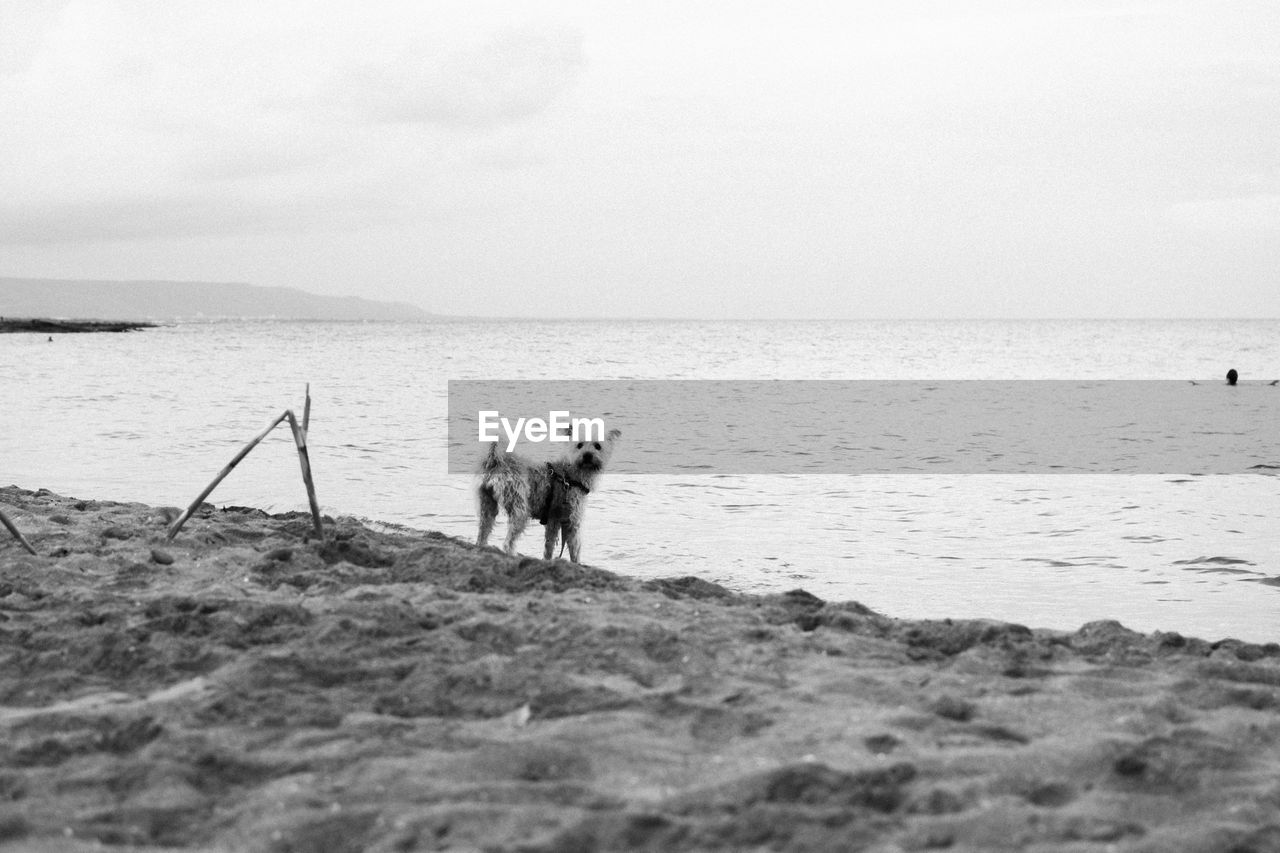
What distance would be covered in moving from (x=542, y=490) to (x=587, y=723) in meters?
4.81

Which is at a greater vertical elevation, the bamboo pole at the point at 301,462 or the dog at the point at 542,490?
the bamboo pole at the point at 301,462

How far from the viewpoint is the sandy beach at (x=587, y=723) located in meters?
2.91

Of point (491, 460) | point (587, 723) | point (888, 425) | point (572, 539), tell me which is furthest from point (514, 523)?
point (888, 425)

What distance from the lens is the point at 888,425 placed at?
68.2 ft

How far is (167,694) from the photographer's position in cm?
395

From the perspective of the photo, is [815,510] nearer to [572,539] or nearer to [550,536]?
[572,539]

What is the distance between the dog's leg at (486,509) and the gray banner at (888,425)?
1.01 ft

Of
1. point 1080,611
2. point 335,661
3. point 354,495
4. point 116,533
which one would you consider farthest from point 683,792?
point 354,495

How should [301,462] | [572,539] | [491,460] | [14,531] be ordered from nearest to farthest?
[14,531], [301,462], [491,460], [572,539]

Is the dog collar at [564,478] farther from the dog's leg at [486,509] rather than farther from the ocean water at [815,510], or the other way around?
the ocean water at [815,510]

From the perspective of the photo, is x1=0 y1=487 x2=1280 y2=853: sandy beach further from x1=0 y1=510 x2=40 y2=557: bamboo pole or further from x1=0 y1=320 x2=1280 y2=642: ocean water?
x1=0 y1=320 x2=1280 y2=642: ocean water

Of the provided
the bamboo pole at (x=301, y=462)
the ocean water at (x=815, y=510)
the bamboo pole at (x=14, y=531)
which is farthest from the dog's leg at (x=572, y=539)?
the bamboo pole at (x=14, y=531)

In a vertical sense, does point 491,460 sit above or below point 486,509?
above

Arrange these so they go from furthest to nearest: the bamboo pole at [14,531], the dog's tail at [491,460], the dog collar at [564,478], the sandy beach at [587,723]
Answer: the dog collar at [564,478]
the dog's tail at [491,460]
the bamboo pole at [14,531]
the sandy beach at [587,723]
